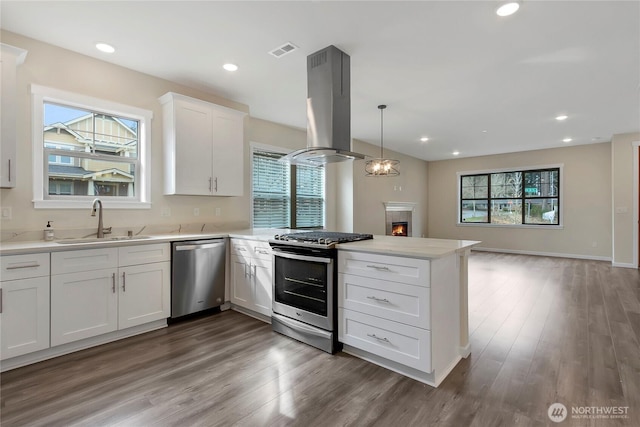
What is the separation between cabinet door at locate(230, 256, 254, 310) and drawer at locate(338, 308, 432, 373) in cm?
128

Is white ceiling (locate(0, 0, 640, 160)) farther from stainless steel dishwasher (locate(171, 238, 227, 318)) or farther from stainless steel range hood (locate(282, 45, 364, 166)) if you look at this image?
stainless steel dishwasher (locate(171, 238, 227, 318))

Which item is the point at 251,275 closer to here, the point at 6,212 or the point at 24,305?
the point at 24,305

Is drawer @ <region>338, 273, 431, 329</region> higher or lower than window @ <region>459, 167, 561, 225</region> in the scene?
lower

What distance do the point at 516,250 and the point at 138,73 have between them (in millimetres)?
8869

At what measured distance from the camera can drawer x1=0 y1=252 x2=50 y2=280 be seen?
86.2 inches

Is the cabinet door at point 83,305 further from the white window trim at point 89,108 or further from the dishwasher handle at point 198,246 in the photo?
the white window trim at point 89,108

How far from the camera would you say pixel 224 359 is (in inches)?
95.7

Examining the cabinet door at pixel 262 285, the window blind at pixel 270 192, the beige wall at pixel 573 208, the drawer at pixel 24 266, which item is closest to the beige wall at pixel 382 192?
the beige wall at pixel 573 208

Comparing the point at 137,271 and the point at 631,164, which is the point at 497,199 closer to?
the point at 631,164

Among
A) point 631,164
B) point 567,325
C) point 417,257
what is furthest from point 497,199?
point 417,257

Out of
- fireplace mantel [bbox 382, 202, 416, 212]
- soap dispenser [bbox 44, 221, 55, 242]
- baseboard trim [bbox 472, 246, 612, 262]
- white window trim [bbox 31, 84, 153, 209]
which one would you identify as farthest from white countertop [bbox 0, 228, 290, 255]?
baseboard trim [bbox 472, 246, 612, 262]

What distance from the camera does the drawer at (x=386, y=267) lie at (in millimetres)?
2035

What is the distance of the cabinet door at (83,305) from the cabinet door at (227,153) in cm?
158

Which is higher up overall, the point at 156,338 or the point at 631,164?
the point at 631,164
